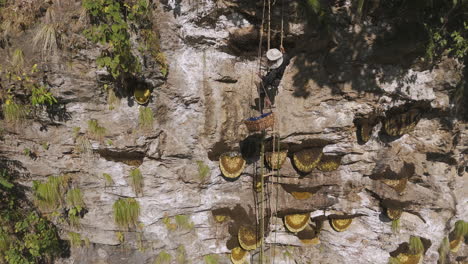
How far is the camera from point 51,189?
5.57 m

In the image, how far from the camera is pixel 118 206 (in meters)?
5.75

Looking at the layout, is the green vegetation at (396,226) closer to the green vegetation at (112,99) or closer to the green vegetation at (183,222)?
the green vegetation at (183,222)

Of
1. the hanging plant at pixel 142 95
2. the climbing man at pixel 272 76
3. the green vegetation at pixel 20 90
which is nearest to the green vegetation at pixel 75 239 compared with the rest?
the green vegetation at pixel 20 90

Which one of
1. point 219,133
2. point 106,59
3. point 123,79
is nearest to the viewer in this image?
point 106,59

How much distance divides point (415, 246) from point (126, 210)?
692 cm

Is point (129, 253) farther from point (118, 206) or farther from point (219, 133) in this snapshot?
point (219, 133)

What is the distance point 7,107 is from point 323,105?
6077mm

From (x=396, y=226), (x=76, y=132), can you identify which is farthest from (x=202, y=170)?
(x=396, y=226)

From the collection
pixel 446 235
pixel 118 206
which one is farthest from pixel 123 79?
pixel 446 235

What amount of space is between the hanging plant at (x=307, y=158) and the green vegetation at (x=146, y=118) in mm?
3224

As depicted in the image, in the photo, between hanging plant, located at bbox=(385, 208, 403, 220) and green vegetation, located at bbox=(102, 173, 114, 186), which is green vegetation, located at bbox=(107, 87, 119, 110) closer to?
green vegetation, located at bbox=(102, 173, 114, 186)

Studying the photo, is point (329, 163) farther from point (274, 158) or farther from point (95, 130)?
point (95, 130)

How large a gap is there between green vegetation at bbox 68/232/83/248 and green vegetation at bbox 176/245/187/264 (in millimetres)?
2168

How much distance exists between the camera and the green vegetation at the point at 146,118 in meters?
5.17
